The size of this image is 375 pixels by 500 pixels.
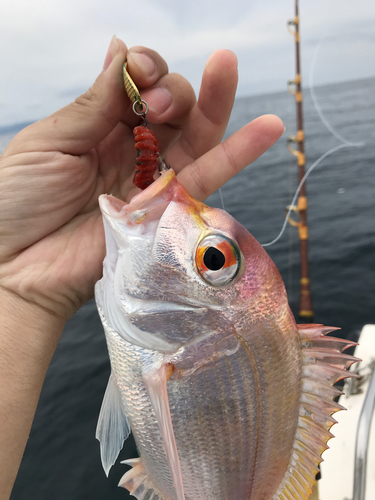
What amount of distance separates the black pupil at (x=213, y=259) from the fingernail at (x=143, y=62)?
1115 mm

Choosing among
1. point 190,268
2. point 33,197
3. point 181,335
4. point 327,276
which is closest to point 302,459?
point 181,335

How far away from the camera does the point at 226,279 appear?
1088mm

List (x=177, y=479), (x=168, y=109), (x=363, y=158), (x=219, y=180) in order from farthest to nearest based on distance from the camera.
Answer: (x=363, y=158), (x=219, y=180), (x=168, y=109), (x=177, y=479)

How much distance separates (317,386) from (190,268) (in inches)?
29.2

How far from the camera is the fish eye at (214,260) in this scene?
1073 mm

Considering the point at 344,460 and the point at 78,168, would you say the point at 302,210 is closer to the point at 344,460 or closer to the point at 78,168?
the point at 344,460

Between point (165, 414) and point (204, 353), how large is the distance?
23 cm

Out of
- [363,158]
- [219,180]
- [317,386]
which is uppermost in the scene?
[363,158]

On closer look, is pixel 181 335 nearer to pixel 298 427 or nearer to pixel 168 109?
pixel 298 427

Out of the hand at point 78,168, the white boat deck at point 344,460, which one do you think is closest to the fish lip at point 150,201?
the hand at point 78,168

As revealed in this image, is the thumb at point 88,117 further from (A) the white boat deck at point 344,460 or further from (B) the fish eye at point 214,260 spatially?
(A) the white boat deck at point 344,460

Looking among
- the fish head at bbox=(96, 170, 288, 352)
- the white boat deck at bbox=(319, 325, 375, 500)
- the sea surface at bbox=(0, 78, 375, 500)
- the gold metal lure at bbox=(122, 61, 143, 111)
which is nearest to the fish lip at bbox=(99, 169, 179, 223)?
the fish head at bbox=(96, 170, 288, 352)

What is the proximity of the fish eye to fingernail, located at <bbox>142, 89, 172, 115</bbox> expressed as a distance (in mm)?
1024

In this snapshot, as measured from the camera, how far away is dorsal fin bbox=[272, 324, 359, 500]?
1264mm
